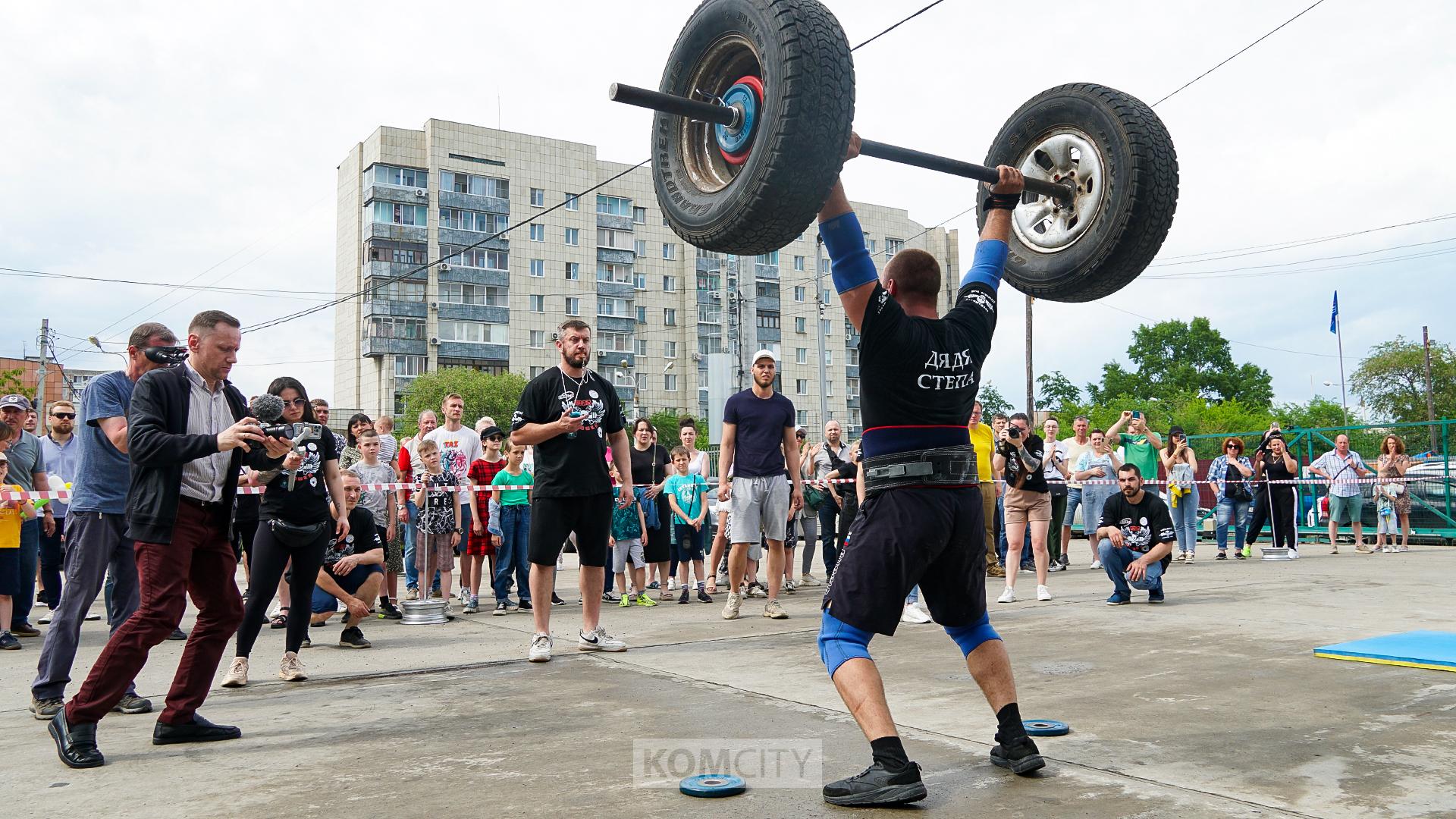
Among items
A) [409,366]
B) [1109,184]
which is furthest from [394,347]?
[1109,184]

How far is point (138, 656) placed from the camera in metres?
3.77

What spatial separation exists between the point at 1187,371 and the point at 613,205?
44.5 meters

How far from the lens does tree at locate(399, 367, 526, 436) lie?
157 feet

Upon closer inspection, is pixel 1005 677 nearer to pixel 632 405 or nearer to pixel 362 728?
pixel 362 728

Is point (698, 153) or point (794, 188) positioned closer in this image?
point (794, 188)

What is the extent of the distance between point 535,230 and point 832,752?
55042mm

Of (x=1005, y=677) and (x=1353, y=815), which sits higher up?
(x=1005, y=677)

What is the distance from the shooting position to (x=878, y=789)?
2.78 m

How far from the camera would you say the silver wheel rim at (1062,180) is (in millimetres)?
4508

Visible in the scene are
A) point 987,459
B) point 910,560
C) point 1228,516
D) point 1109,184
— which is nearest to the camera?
point 910,560

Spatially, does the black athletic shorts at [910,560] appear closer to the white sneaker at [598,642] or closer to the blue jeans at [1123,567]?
the white sneaker at [598,642]

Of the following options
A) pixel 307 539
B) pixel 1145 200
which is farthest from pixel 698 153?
pixel 307 539

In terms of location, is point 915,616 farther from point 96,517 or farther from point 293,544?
point 96,517

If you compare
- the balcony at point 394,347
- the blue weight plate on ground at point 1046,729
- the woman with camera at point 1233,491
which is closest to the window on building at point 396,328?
the balcony at point 394,347
